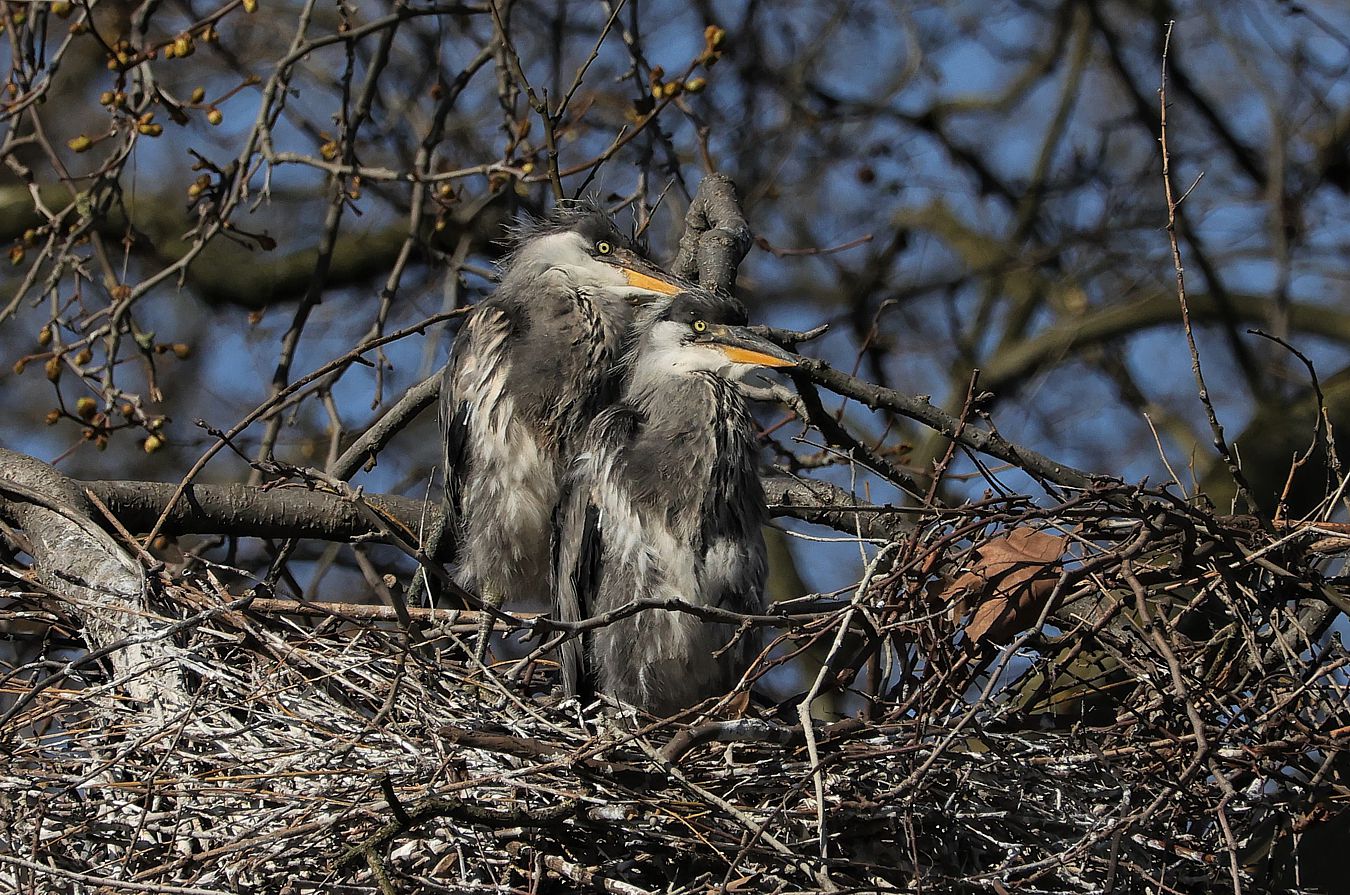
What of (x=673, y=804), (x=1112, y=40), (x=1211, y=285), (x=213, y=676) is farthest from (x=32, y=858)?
(x=1112, y=40)

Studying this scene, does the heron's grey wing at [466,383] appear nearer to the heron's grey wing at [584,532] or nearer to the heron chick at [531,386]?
the heron chick at [531,386]

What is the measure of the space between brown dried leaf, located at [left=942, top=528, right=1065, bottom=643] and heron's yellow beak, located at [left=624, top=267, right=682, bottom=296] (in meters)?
1.46

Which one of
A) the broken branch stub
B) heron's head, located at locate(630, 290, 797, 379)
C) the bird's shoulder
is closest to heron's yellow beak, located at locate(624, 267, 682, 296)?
heron's head, located at locate(630, 290, 797, 379)

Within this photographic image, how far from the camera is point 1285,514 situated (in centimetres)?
307

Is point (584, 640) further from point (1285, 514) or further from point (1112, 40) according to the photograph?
point (1112, 40)

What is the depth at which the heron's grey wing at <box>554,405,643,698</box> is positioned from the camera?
145 inches

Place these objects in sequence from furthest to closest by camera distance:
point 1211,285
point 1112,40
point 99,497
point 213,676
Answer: point 1112,40, point 1211,285, point 99,497, point 213,676

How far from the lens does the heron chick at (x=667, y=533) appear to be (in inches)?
141

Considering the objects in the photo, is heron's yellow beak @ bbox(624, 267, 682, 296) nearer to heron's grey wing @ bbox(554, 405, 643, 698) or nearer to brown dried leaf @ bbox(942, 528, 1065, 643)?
heron's grey wing @ bbox(554, 405, 643, 698)

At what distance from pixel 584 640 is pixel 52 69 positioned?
2.24 metres

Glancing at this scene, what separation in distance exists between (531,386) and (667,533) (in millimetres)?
679

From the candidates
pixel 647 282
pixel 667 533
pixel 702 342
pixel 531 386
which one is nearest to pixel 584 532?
pixel 667 533

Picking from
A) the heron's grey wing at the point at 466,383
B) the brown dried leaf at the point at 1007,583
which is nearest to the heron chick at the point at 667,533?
the heron's grey wing at the point at 466,383

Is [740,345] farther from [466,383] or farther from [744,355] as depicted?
[466,383]
